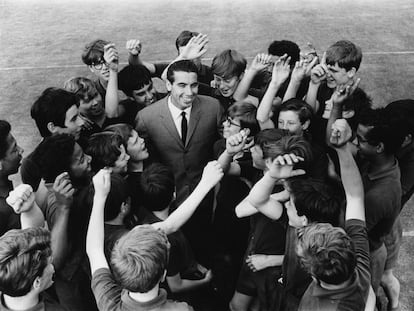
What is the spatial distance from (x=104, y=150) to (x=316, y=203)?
1.90 meters

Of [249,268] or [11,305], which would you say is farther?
[249,268]

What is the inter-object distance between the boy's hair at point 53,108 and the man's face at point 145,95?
2.83ft

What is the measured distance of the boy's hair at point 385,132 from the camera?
3.66 meters

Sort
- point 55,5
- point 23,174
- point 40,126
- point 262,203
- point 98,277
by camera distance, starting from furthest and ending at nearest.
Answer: point 55,5 < point 40,126 < point 23,174 < point 262,203 < point 98,277

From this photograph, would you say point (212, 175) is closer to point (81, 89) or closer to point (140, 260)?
point (140, 260)

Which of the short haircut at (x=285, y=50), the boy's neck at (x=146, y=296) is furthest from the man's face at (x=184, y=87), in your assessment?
the boy's neck at (x=146, y=296)

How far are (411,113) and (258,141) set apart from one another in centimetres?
134

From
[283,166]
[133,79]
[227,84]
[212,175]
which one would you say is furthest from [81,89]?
[283,166]

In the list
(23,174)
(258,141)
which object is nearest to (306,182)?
(258,141)

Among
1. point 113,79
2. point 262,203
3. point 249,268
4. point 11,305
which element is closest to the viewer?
point 11,305

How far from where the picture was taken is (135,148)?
4.34 m

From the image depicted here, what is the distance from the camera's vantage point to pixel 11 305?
2680 mm

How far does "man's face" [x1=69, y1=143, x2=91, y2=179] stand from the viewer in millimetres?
3852

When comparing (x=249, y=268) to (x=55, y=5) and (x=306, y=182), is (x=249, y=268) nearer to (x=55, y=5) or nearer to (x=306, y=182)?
(x=306, y=182)
